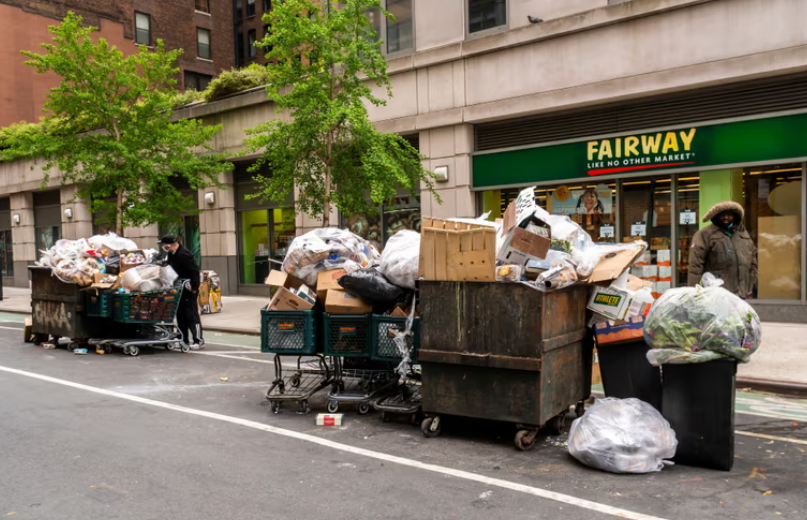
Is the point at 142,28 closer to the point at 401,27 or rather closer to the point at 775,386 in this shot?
the point at 401,27

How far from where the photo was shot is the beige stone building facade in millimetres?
11141

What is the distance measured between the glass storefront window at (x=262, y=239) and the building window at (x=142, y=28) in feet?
77.3

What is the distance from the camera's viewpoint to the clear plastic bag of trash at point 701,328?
457 centimetres

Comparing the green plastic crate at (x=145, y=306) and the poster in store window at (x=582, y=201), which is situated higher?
the poster in store window at (x=582, y=201)

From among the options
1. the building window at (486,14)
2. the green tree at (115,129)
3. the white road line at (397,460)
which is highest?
the building window at (486,14)

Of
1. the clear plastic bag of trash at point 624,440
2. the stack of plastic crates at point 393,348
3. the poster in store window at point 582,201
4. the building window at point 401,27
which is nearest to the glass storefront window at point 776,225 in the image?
the poster in store window at point 582,201

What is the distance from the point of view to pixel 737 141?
1142 centimetres

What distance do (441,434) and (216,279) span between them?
38.3 feet

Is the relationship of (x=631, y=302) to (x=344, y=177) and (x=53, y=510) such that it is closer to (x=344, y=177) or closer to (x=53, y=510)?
(x=53, y=510)

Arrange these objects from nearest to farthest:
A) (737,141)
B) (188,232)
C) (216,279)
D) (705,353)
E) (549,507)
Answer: (549,507)
(705,353)
(737,141)
(216,279)
(188,232)

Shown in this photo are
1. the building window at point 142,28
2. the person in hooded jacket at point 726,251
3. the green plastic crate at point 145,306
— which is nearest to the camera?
the person in hooded jacket at point 726,251

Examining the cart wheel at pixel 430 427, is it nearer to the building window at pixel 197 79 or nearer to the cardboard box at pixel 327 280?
the cardboard box at pixel 327 280

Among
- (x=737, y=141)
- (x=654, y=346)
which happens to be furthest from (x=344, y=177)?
(x=654, y=346)

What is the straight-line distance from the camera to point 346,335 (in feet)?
21.0
